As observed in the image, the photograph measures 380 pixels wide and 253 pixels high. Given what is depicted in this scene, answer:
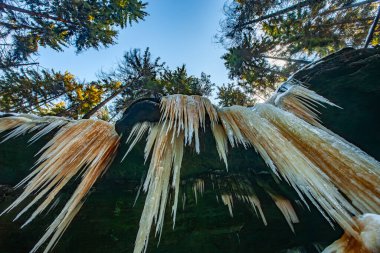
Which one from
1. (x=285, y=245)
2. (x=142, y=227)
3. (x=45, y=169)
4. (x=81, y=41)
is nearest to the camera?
(x=142, y=227)

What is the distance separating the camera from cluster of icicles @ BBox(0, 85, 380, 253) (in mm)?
1500

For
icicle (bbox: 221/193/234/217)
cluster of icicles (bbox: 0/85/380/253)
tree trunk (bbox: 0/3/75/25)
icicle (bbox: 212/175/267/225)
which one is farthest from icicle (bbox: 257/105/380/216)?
tree trunk (bbox: 0/3/75/25)

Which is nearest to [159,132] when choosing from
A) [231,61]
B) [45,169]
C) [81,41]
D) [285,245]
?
[45,169]

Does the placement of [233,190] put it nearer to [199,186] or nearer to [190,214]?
[199,186]

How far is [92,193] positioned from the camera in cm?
276

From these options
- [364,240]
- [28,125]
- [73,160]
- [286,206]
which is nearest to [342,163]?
[364,240]

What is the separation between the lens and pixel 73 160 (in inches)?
85.4

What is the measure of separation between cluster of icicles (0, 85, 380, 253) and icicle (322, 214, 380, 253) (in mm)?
41

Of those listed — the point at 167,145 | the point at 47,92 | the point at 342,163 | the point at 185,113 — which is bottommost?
the point at 342,163

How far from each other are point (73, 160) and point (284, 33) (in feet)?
33.2

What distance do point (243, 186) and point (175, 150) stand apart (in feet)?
4.16

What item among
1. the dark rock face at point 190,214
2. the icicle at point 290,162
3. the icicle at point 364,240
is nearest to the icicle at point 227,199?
the dark rock face at point 190,214

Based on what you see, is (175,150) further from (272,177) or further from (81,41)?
(81,41)

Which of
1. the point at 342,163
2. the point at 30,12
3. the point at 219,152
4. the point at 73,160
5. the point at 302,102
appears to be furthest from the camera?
the point at 30,12
